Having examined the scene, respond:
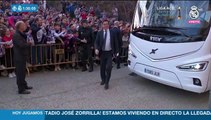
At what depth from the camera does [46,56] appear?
9141 mm

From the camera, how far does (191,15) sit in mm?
6301

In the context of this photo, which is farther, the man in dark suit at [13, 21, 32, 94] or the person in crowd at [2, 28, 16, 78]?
the person in crowd at [2, 28, 16, 78]

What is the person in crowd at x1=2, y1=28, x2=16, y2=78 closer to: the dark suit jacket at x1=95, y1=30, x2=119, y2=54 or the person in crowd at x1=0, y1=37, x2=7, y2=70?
the person in crowd at x1=0, y1=37, x2=7, y2=70

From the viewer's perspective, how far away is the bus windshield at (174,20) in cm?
606

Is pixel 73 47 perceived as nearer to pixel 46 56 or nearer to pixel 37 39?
pixel 46 56

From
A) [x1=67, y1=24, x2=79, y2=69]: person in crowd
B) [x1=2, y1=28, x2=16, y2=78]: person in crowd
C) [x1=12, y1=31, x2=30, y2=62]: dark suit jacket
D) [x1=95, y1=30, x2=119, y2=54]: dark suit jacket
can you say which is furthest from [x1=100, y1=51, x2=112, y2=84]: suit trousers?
[x1=2, y1=28, x2=16, y2=78]: person in crowd

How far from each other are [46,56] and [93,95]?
9.75ft

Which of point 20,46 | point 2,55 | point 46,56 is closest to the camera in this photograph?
point 20,46

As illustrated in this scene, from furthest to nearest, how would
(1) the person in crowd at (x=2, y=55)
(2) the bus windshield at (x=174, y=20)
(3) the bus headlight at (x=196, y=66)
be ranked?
(1) the person in crowd at (x=2, y=55) < (2) the bus windshield at (x=174, y=20) < (3) the bus headlight at (x=196, y=66)

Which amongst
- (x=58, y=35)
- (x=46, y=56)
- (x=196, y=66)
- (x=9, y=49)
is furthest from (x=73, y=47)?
(x=196, y=66)

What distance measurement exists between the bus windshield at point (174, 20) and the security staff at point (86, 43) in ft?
6.96

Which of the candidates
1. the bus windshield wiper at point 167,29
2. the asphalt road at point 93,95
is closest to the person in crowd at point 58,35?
the asphalt road at point 93,95

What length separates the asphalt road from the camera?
6.17 metres

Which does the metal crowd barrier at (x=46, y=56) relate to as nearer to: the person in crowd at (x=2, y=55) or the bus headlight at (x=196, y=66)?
the person in crowd at (x=2, y=55)
